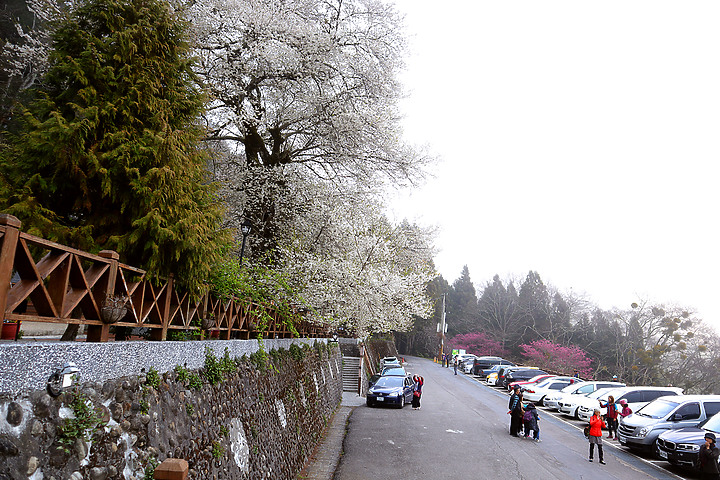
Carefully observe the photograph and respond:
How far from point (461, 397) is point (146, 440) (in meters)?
25.1

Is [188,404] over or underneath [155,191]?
underneath

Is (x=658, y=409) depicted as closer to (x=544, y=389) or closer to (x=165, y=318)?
(x=544, y=389)

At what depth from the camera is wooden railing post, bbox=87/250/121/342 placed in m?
4.24

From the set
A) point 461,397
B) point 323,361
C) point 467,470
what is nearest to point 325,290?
point 323,361

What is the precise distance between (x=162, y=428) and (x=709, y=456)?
1338 cm

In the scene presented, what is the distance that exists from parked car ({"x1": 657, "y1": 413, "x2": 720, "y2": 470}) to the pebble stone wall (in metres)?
10.3

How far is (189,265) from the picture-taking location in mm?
6055

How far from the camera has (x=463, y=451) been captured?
12992 millimetres

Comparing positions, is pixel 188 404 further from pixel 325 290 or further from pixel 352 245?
pixel 352 245

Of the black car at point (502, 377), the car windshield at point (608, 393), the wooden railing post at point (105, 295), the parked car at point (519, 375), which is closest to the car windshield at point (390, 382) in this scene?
the car windshield at point (608, 393)

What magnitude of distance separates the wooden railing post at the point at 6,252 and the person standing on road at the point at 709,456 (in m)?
14.9

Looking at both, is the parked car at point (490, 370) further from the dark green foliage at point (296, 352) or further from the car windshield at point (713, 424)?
the dark green foliage at point (296, 352)

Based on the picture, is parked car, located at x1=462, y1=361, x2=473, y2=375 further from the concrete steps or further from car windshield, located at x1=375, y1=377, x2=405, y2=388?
car windshield, located at x1=375, y1=377, x2=405, y2=388

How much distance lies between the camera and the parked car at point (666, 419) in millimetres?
14234
